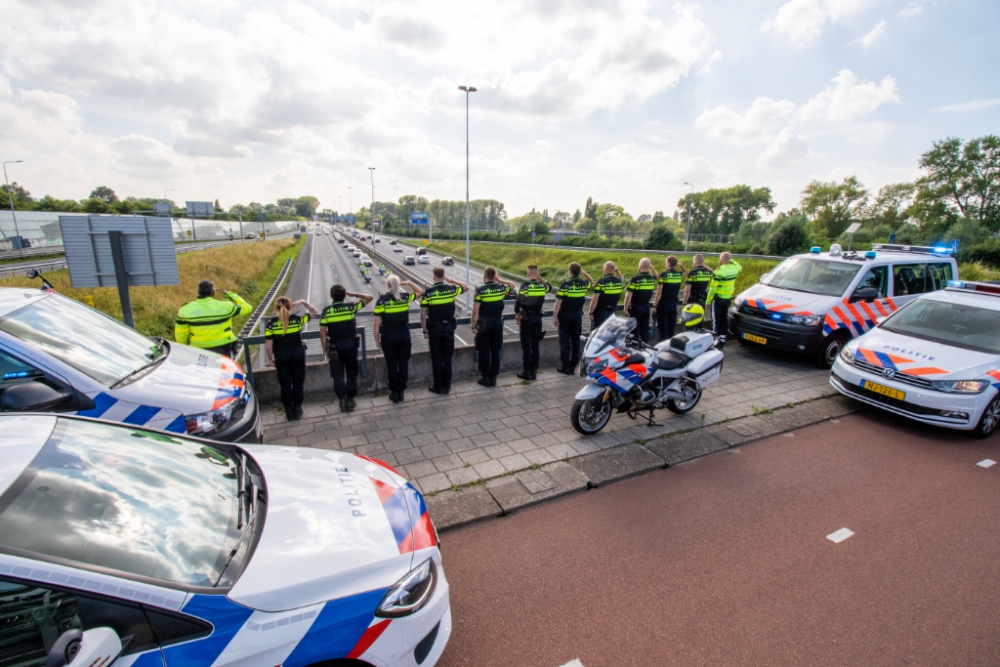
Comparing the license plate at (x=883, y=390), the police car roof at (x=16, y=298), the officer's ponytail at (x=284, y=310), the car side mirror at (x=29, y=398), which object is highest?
the police car roof at (x=16, y=298)

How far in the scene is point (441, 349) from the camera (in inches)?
256

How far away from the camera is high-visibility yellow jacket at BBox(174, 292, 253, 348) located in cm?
529

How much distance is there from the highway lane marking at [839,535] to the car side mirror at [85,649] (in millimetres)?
4539

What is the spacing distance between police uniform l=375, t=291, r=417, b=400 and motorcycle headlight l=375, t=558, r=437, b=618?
3979 millimetres

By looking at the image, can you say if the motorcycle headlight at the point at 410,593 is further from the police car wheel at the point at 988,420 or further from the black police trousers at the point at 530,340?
the police car wheel at the point at 988,420

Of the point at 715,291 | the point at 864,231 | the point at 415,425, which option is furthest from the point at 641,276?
the point at 864,231

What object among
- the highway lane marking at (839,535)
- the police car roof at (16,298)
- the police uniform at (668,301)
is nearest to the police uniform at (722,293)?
the police uniform at (668,301)

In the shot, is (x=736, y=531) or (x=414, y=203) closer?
(x=736, y=531)

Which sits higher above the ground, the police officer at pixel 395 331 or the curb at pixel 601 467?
the police officer at pixel 395 331

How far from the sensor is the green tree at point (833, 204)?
6444 cm

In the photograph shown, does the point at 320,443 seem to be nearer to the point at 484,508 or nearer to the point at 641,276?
the point at 484,508

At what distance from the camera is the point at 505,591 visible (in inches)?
125

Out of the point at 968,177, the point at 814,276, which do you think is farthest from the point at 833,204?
the point at 814,276

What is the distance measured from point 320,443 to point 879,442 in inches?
253
